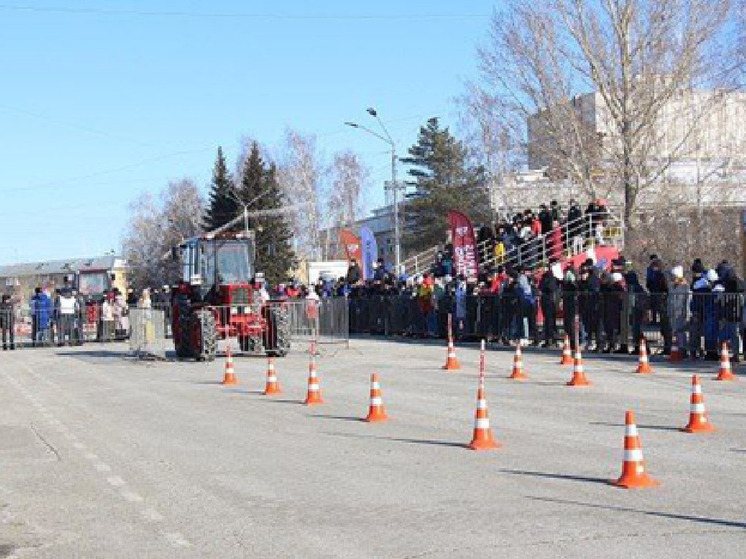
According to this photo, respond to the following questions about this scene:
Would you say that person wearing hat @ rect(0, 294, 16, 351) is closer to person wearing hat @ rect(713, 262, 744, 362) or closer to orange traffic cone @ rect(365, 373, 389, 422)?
person wearing hat @ rect(713, 262, 744, 362)

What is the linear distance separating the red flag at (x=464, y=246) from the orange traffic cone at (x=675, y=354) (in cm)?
1386

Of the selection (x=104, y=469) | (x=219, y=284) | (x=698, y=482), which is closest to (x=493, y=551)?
(x=698, y=482)

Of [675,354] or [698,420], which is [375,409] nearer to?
[698,420]

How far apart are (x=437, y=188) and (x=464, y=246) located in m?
47.5

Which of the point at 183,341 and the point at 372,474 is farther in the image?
the point at 183,341

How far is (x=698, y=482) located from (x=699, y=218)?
34756 mm

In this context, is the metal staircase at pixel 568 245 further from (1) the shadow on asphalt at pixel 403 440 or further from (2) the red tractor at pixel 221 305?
(1) the shadow on asphalt at pixel 403 440

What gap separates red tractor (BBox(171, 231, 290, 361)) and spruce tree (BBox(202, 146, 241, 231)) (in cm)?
5409

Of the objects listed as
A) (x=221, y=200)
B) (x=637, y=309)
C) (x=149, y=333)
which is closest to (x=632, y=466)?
(x=637, y=309)

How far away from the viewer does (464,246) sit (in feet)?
118

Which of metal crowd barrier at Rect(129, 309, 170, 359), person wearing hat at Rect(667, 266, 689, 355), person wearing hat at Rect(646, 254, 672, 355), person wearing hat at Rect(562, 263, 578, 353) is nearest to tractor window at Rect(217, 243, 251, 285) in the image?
metal crowd barrier at Rect(129, 309, 170, 359)

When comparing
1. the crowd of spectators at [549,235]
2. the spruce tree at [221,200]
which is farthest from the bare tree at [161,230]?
the crowd of spectators at [549,235]

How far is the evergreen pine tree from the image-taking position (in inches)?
3201

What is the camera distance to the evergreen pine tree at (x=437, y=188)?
267ft
